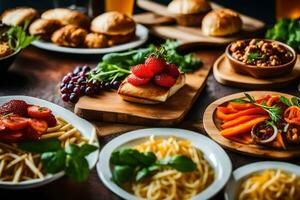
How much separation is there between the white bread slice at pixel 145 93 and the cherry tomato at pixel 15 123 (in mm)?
487

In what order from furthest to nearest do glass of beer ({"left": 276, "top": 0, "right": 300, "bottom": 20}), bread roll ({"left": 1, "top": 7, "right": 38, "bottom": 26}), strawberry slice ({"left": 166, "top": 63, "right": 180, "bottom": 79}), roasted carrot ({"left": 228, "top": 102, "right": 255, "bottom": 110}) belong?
glass of beer ({"left": 276, "top": 0, "right": 300, "bottom": 20}) → bread roll ({"left": 1, "top": 7, "right": 38, "bottom": 26}) → strawberry slice ({"left": 166, "top": 63, "right": 180, "bottom": 79}) → roasted carrot ({"left": 228, "top": 102, "right": 255, "bottom": 110})

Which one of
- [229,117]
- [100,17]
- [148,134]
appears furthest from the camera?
[100,17]

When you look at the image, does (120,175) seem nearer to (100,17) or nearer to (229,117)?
(229,117)

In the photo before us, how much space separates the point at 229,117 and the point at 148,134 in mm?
354

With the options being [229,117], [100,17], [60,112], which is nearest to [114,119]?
[60,112]

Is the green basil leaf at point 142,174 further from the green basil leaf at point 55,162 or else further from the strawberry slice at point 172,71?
the strawberry slice at point 172,71

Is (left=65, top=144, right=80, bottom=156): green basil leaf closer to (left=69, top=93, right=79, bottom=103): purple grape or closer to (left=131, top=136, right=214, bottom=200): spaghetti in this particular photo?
(left=131, top=136, right=214, bottom=200): spaghetti

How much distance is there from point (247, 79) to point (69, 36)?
925 mm

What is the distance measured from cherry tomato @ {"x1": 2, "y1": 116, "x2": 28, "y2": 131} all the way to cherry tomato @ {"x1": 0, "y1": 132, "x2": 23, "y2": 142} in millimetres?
19

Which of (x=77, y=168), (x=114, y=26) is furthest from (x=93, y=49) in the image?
(x=77, y=168)

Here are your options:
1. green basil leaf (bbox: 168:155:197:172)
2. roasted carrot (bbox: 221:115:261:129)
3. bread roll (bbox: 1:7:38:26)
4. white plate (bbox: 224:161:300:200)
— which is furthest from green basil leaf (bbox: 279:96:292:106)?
bread roll (bbox: 1:7:38:26)

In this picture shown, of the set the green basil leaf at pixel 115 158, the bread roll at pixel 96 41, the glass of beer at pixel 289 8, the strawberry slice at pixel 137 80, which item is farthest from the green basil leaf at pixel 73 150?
the glass of beer at pixel 289 8

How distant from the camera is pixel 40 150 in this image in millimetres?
1691

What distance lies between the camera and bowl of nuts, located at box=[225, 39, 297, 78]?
2.36m
